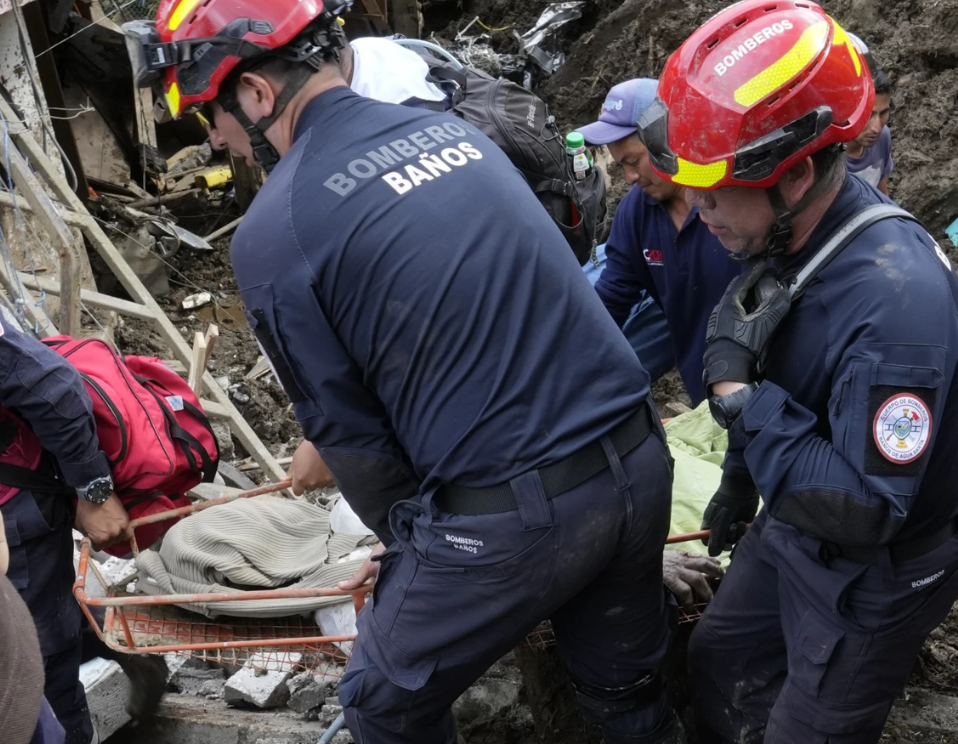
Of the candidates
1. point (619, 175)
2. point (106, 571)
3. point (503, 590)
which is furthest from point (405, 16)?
point (503, 590)

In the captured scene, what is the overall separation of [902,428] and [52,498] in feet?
9.25

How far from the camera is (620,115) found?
3.88m

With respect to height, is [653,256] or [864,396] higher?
[864,396]

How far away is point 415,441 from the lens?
2395mm

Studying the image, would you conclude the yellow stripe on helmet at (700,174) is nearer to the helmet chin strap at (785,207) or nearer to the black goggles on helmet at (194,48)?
the helmet chin strap at (785,207)

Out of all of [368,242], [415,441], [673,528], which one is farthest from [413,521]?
[673,528]

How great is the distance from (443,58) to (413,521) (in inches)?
91.6

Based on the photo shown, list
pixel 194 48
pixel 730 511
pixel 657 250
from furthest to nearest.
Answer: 1. pixel 657 250
2. pixel 730 511
3. pixel 194 48

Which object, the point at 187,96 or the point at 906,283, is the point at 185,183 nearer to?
the point at 187,96

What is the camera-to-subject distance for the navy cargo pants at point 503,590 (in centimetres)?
233

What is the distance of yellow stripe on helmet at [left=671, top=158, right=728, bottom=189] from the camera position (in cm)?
228

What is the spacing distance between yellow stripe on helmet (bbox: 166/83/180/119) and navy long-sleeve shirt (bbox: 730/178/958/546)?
1.60 metres

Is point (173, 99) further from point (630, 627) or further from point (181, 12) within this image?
point (630, 627)

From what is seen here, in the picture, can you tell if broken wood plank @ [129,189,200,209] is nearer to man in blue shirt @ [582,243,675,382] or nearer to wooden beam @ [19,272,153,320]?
wooden beam @ [19,272,153,320]
